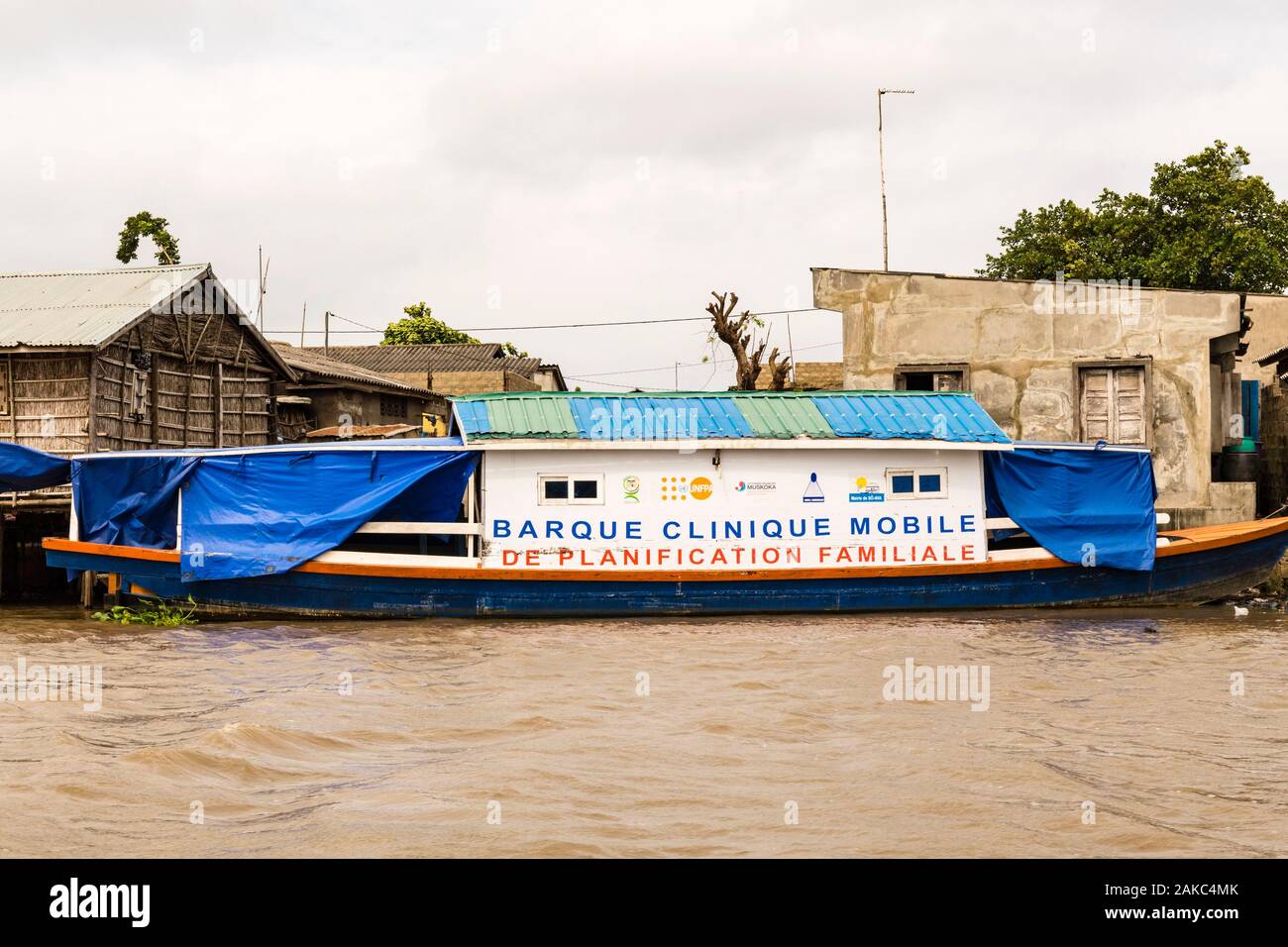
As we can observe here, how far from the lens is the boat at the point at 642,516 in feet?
46.1

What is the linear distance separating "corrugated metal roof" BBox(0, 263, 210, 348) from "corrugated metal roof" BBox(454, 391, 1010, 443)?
274 inches

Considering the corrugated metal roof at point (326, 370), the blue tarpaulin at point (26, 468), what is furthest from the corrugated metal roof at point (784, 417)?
the corrugated metal roof at point (326, 370)

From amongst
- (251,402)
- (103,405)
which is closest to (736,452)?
(103,405)

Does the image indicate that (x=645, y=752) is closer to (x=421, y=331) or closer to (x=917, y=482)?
(x=917, y=482)

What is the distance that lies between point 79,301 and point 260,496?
7462 millimetres

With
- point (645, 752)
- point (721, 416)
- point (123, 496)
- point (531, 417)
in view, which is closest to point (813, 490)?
point (721, 416)

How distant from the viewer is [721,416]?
14.9 metres

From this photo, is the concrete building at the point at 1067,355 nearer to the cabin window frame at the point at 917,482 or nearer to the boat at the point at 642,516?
the boat at the point at 642,516

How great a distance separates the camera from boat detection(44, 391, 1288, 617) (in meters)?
14.0

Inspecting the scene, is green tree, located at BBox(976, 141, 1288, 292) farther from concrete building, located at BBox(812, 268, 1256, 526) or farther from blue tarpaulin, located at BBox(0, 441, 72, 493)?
blue tarpaulin, located at BBox(0, 441, 72, 493)

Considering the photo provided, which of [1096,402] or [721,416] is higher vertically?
[1096,402]

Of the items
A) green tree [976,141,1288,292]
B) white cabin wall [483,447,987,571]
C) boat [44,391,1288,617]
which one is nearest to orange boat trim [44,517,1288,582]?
boat [44,391,1288,617]
